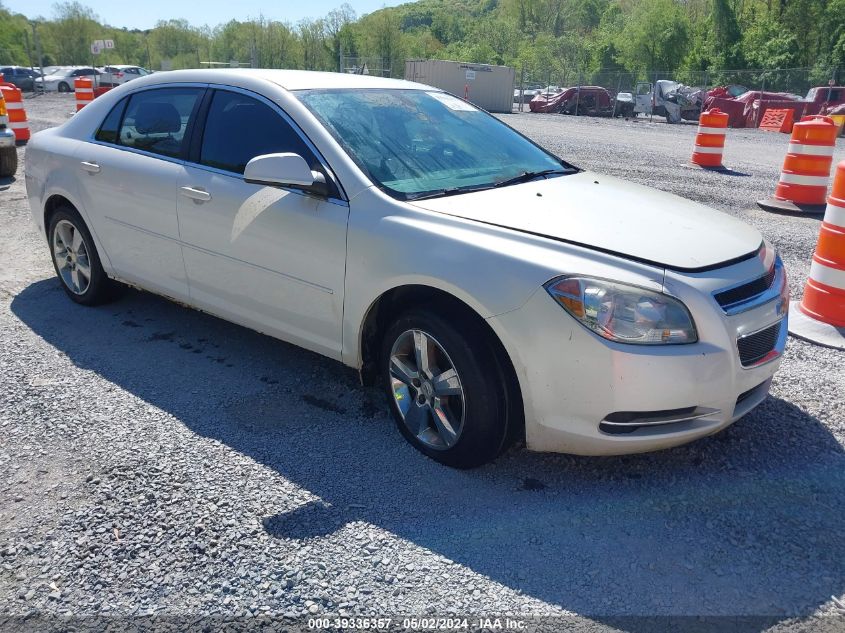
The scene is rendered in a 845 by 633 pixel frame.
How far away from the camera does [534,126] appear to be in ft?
84.1

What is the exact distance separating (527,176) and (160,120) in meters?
2.39

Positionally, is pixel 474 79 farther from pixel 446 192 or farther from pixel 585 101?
pixel 446 192

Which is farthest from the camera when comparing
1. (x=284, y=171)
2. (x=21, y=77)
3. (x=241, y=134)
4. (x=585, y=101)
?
(x=21, y=77)

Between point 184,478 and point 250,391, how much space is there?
92 cm

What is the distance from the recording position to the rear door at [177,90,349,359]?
11.8 feet

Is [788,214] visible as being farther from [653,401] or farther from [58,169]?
[58,169]

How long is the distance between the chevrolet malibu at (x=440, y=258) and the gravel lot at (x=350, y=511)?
0.31 metres

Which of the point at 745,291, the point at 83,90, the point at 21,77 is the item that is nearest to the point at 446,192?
the point at 745,291

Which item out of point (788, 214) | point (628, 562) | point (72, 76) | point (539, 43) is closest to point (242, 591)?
point (628, 562)

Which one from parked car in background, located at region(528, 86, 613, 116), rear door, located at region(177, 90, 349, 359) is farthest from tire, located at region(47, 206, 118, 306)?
parked car in background, located at region(528, 86, 613, 116)

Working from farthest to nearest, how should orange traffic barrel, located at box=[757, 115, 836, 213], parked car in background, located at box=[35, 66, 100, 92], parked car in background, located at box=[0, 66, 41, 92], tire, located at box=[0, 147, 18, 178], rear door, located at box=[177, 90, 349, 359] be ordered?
parked car in background, located at box=[35, 66, 100, 92], parked car in background, located at box=[0, 66, 41, 92], tire, located at box=[0, 147, 18, 178], orange traffic barrel, located at box=[757, 115, 836, 213], rear door, located at box=[177, 90, 349, 359]

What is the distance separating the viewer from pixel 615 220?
10.8 ft

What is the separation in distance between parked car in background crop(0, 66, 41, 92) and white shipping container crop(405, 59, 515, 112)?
2137 cm

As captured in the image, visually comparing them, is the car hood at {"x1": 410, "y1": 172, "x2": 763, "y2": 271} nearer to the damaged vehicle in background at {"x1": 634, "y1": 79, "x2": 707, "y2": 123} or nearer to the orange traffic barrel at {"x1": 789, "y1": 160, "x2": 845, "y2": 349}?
the orange traffic barrel at {"x1": 789, "y1": 160, "x2": 845, "y2": 349}
